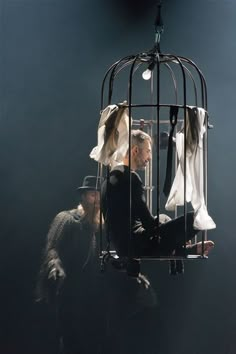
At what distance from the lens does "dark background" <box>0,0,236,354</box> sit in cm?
585

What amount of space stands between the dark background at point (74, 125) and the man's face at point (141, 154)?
222 cm

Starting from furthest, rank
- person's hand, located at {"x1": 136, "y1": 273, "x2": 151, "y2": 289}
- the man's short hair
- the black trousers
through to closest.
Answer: person's hand, located at {"x1": 136, "y1": 273, "x2": 151, "y2": 289}, the man's short hair, the black trousers

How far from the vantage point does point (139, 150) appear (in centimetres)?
368

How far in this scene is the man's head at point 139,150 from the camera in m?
3.67

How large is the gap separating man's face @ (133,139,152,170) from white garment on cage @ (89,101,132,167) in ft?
0.27

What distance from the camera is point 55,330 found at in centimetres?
593

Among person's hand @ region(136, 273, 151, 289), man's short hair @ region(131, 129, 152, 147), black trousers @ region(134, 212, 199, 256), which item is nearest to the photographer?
black trousers @ region(134, 212, 199, 256)

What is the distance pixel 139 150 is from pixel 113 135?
192 millimetres

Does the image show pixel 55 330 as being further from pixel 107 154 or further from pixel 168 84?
pixel 107 154

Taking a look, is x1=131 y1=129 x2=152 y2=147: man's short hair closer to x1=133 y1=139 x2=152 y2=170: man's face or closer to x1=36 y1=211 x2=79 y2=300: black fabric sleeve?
x1=133 y1=139 x2=152 y2=170: man's face

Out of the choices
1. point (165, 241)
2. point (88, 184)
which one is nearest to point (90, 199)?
point (88, 184)

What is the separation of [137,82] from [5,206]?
4.17 feet

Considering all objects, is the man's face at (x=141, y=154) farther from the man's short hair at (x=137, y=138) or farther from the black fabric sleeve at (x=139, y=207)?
the black fabric sleeve at (x=139, y=207)

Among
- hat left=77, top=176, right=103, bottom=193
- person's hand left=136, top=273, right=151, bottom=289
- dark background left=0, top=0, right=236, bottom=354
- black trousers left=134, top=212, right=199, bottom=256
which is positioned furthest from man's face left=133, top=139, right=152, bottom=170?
person's hand left=136, top=273, right=151, bottom=289
